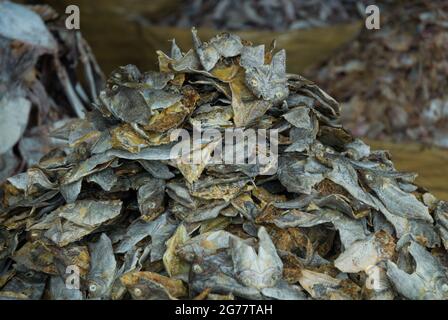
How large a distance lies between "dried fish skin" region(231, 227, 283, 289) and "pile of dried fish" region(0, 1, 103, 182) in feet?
2.99

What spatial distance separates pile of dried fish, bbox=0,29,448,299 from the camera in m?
0.98

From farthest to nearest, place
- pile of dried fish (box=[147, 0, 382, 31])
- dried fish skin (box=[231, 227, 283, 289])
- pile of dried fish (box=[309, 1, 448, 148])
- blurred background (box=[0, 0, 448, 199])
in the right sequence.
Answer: pile of dried fish (box=[147, 0, 382, 31]) < pile of dried fish (box=[309, 1, 448, 148]) < blurred background (box=[0, 0, 448, 199]) < dried fish skin (box=[231, 227, 283, 289])

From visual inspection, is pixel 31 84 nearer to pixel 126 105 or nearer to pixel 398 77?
pixel 126 105

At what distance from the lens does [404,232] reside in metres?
1.07

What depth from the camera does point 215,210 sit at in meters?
1.03

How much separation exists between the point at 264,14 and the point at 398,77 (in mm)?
1065

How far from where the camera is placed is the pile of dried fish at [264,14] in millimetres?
3396

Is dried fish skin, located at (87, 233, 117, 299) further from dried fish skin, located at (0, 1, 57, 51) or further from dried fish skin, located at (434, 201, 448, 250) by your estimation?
dried fish skin, located at (0, 1, 57, 51)

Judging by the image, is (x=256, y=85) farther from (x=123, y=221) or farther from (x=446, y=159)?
A: (x=446, y=159)

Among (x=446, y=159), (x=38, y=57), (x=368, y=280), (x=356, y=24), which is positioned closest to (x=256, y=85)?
(x=368, y=280)

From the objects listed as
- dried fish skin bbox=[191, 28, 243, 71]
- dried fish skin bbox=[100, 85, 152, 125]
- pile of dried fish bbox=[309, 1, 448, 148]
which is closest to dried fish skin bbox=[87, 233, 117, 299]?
dried fish skin bbox=[100, 85, 152, 125]

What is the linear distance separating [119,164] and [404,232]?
1.45ft

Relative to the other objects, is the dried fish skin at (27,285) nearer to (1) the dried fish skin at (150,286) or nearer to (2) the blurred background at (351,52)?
(1) the dried fish skin at (150,286)

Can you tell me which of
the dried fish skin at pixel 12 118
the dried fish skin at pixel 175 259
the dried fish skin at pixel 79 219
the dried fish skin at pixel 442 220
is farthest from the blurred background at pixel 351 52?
the dried fish skin at pixel 175 259
